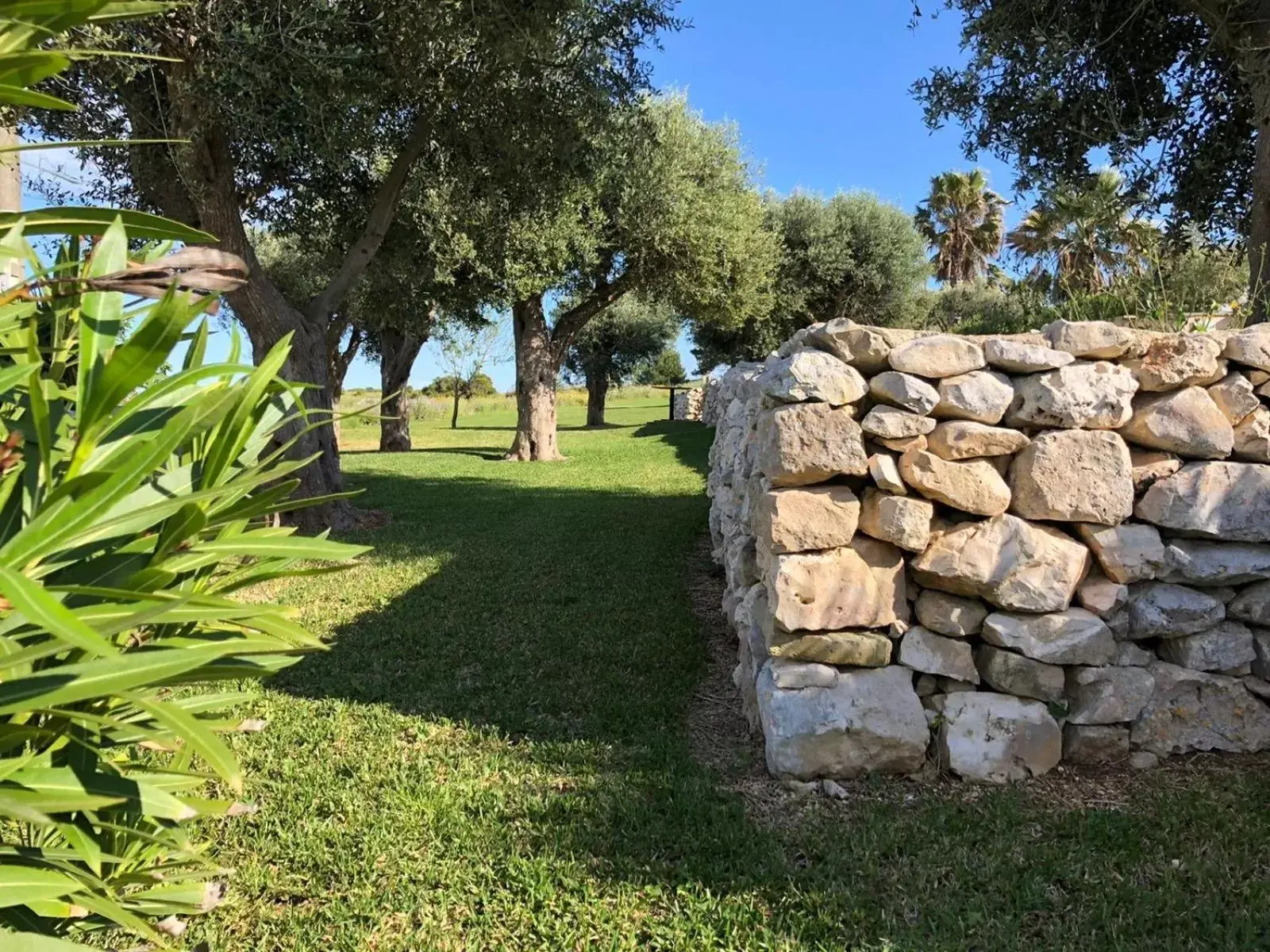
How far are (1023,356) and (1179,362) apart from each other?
645mm

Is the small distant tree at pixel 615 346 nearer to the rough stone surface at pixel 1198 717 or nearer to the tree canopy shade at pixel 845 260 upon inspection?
the tree canopy shade at pixel 845 260

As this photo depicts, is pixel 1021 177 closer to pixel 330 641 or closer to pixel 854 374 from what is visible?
pixel 854 374

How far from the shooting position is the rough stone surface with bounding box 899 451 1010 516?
3.17 metres

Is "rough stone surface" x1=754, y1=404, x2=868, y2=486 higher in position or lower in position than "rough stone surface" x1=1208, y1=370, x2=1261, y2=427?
lower

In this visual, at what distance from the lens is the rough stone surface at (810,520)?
10.5ft

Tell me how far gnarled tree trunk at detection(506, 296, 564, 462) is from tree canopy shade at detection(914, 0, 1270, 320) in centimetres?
984

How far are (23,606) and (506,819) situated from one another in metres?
2.47

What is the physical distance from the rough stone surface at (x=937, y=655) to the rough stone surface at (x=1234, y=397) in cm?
149

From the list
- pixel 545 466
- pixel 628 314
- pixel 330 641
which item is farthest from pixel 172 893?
pixel 628 314

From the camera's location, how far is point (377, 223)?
25.4ft

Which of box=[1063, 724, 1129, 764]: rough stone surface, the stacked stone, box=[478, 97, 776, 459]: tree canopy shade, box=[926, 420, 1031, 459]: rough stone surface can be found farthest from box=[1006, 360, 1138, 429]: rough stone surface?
the stacked stone

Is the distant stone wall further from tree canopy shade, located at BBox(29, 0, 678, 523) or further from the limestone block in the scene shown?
tree canopy shade, located at BBox(29, 0, 678, 523)

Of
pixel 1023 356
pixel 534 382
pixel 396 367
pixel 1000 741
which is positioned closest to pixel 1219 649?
pixel 1000 741

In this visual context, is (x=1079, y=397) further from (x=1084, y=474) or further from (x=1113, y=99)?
(x=1113, y=99)
